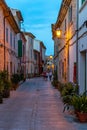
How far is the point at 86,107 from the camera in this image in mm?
12039

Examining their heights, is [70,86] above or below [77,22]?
below

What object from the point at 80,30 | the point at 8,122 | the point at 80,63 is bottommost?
the point at 8,122

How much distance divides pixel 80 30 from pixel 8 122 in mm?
6081

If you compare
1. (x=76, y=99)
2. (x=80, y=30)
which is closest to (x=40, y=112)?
(x=76, y=99)

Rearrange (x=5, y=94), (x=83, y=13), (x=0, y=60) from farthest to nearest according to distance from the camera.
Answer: (x=0, y=60)
(x=5, y=94)
(x=83, y=13)

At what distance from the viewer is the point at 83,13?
1588 cm

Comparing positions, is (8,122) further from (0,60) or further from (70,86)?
(0,60)

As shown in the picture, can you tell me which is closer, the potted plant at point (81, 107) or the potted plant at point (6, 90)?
the potted plant at point (81, 107)

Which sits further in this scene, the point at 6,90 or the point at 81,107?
the point at 6,90

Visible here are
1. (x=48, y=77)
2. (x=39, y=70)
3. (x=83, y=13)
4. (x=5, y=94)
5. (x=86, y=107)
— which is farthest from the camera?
(x=39, y=70)

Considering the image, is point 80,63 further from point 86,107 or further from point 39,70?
point 39,70

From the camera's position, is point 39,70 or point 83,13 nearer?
point 83,13

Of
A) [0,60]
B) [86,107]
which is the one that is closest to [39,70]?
[0,60]

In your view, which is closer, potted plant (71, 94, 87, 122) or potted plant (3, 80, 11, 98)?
potted plant (71, 94, 87, 122)
